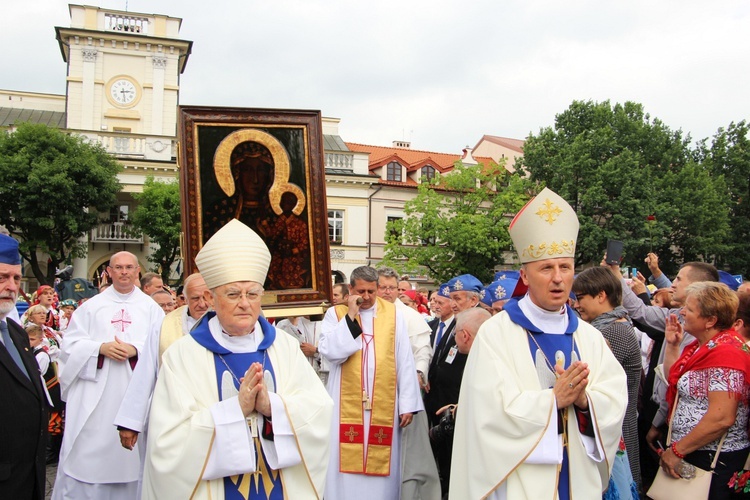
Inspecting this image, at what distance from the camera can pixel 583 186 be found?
3622cm

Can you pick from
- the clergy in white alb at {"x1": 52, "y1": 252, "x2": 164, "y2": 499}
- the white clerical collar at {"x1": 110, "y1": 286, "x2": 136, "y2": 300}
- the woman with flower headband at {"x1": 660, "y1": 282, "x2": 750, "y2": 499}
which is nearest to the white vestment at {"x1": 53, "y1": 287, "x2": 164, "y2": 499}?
the clergy in white alb at {"x1": 52, "y1": 252, "x2": 164, "y2": 499}

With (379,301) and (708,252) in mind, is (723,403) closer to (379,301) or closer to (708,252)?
(379,301)

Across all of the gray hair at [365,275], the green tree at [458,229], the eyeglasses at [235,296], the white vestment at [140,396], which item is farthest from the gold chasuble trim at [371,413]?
the green tree at [458,229]

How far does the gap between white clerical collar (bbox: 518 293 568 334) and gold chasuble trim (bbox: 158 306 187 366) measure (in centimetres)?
241

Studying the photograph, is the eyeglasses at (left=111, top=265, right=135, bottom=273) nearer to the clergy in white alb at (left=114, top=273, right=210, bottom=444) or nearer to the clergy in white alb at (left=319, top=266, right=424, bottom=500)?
the clergy in white alb at (left=114, top=273, right=210, bottom=444)

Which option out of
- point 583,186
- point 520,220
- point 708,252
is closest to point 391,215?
point 583,186

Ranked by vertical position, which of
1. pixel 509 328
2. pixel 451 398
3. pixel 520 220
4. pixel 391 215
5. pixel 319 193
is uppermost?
pixel 391 215

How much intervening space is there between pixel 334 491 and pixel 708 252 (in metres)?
37.8

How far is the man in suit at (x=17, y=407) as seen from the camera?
3719 millimetres

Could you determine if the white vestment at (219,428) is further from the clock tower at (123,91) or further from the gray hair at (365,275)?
the clock tower at (123,91)

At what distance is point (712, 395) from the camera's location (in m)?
4.11

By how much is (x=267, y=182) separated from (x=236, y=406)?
370cm

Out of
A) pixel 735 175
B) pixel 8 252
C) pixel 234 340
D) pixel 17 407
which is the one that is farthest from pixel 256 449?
pixel 735 175

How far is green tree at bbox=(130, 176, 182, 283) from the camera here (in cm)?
2973
